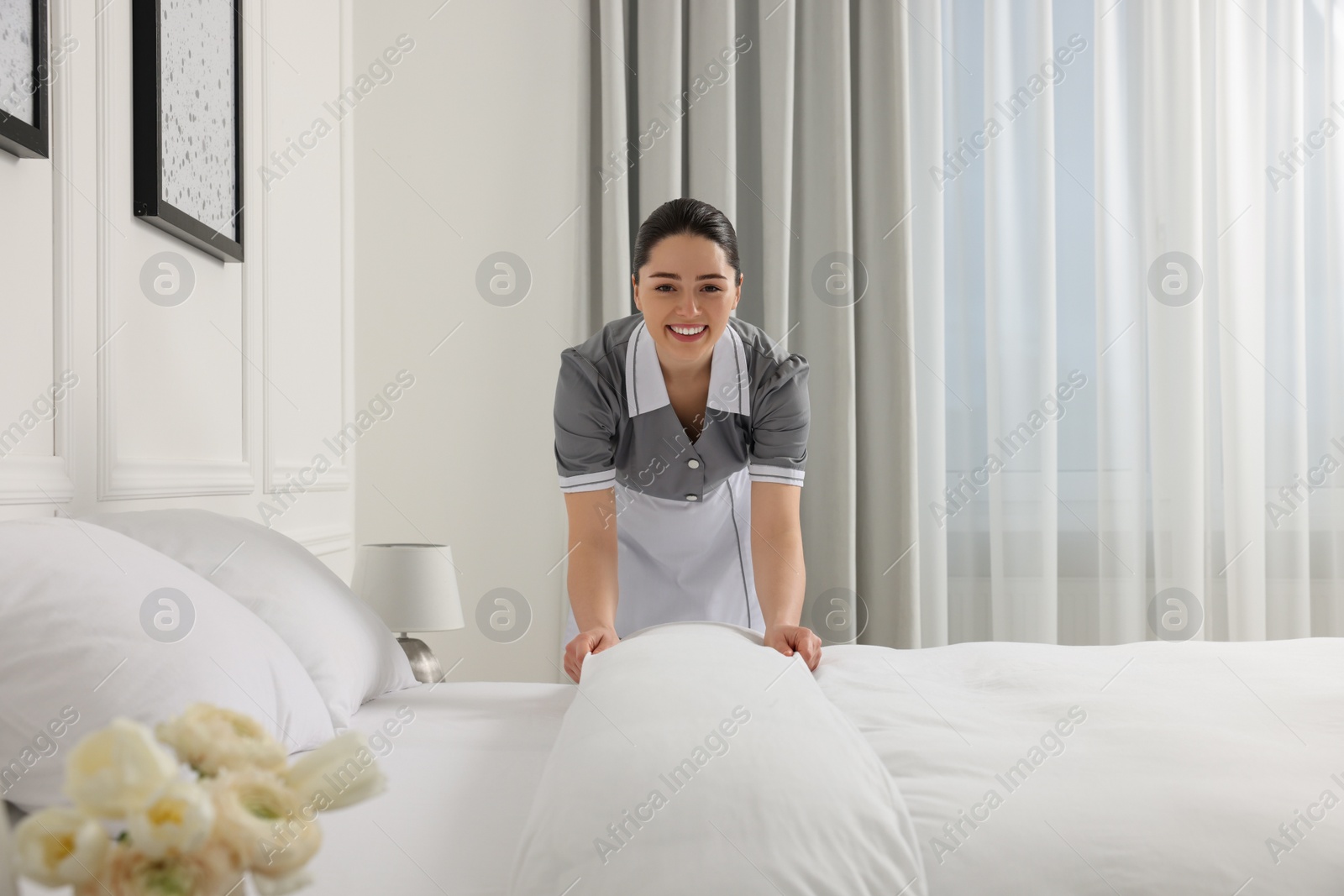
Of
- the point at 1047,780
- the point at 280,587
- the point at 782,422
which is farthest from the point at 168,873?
the point at 782,422

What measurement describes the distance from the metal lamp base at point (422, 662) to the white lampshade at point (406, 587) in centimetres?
6

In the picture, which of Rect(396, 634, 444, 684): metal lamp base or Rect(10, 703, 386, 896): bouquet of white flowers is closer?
Rect(10, 703, 386, 896): bouquet of white flowers

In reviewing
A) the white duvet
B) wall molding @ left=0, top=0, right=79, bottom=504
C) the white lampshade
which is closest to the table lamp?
the white lampshade

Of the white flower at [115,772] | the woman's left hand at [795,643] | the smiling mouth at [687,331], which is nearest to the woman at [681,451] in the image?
the smiling mouth at [687,331]

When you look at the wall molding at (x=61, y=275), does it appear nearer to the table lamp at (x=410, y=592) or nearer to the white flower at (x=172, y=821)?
the table lamp at (x=410, y=592)

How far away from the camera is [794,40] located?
280 cm

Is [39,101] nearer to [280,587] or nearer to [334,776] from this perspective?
[280,587]

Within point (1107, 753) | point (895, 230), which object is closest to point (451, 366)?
point (895, 230)

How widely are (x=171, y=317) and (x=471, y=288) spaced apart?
1.30 metres

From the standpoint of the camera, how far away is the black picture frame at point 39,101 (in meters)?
1.14

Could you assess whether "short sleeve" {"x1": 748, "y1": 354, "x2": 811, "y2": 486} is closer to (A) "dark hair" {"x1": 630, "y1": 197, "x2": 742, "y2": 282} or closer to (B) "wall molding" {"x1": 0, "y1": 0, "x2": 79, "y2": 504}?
(A) "dark hair" {"x1": 630, "y1": 197, "x2": 742, "y2": 282}

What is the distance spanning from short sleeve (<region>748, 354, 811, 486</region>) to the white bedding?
0.53 meters

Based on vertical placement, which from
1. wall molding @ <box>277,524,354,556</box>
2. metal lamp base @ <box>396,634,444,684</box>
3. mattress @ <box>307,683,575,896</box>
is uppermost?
wall molding @ <box>277,524,354,556</box>

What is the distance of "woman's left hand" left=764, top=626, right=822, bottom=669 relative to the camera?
1.29 meters
